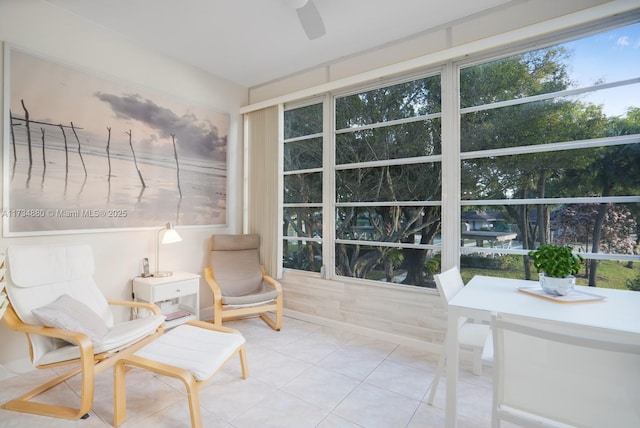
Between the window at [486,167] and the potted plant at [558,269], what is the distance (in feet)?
2.31

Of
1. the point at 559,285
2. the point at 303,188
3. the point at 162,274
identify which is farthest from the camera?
the point at 303,188

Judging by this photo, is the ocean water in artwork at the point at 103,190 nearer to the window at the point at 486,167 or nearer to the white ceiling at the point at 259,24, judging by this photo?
the white ceiling at the point at 259,24

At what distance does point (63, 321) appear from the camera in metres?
1.86

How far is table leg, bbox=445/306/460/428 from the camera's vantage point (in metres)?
1.58

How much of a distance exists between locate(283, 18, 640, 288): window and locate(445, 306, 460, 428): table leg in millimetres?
1250

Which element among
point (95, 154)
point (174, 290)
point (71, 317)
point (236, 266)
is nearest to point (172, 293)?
point (174, 290)

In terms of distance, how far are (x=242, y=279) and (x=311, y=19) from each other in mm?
2725

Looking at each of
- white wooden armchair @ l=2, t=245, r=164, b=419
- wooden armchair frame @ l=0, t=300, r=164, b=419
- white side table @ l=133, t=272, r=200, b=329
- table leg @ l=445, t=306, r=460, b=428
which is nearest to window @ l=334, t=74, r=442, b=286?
table leg @ l=445, t=306, r=460, b=428

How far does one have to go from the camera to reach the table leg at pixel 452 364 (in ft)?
5.19

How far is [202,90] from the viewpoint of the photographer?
11.8 ft

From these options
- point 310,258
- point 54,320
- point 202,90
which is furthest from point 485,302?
point 202,90

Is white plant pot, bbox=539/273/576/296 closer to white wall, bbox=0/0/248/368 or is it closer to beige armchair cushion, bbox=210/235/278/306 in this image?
beige armchair cushion, bbox=210/235/278/306

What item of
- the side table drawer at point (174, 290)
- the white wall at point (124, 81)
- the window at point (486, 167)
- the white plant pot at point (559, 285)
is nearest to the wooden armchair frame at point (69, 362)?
the white wall at point (124, 81)

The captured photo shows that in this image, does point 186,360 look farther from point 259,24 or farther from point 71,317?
point 259,24
